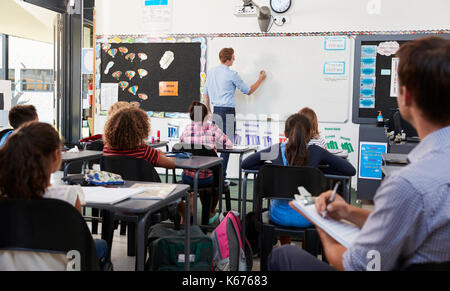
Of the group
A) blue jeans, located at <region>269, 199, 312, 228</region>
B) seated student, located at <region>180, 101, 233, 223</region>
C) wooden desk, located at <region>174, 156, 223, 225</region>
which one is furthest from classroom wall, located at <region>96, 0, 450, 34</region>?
blue jeans, located at <region>269, 199, 312, 228</region>

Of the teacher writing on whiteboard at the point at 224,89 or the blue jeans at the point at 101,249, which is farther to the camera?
the teacher writing on whiteboard at the point at 224,89

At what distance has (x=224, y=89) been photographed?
5.76 m

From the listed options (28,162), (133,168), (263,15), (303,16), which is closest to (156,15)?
(263,15)

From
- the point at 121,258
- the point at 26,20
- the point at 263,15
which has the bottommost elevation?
the point at 121,258

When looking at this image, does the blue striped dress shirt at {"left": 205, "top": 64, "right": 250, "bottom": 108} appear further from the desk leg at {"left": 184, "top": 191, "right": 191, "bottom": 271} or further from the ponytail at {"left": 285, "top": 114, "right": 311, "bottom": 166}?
the desk leg at {"left": 184, "top": 191, "right": 191, "bottom": 271}

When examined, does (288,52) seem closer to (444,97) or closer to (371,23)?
(371,23)

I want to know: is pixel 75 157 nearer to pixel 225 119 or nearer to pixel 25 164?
pixel 25 164

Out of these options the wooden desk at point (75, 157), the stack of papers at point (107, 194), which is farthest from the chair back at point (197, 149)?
the stack of papers at point (107, 194)

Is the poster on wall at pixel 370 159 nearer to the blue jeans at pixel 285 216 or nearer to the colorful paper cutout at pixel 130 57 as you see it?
the blue jeans at pixel 285 216

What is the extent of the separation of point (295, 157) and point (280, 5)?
3.80 metres

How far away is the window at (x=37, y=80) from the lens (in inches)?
240

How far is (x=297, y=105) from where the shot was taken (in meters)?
5.99

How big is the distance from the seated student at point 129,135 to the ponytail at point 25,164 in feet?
4.27

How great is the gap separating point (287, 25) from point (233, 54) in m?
0.85
